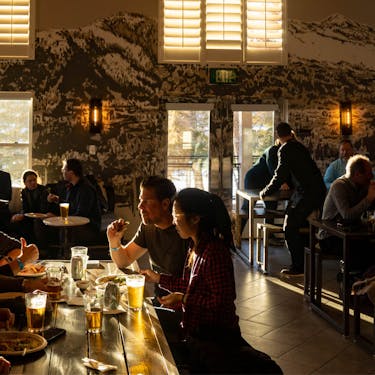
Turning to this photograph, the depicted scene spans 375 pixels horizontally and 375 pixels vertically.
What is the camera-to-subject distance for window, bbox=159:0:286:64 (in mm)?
8930

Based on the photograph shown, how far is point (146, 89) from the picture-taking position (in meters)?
9.13

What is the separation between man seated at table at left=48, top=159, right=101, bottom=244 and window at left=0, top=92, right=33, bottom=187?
7.73 feet

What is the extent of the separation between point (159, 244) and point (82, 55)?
5.98 m

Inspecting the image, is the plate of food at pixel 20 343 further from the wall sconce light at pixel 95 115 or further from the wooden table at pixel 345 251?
the wall sconce light at pixel 95 115

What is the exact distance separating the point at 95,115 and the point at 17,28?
1.64 meters

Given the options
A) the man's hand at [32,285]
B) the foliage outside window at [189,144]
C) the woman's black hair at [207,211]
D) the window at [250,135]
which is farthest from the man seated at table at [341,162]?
the man's hand at [32,285]

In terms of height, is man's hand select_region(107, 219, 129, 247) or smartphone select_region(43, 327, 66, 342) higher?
man's hand select_region(107, 219, 129, 247)

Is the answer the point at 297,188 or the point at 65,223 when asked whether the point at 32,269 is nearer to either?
the point at 65,223

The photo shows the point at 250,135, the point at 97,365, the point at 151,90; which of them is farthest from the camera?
the point at 250,135

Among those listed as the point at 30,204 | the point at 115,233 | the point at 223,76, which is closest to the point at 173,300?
the point at 115,233

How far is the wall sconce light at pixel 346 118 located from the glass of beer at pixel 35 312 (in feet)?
24.6

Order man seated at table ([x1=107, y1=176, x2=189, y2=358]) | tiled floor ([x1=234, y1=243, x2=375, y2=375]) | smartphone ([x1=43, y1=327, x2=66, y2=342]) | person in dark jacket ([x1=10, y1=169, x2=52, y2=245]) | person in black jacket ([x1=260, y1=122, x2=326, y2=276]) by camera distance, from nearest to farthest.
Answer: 1. smartphone ([x1=43, y1=327, x2=66, y2=342])
2. man seated at table ([x1=107, y1=176, x2=189, y2=358])
3. tiled floor ([x1=234, y1=243, x2=375, y2=375])
4. person in black jacket ([x1=260, y1=122, x2=326, y2=276])
5. person in dark jacket ([x1=10, y1=169, x2=52, y2=245])

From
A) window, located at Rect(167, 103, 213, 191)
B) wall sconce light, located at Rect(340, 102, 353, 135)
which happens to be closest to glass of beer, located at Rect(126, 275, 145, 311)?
window, located at Rect(167, 103, 213, 191)

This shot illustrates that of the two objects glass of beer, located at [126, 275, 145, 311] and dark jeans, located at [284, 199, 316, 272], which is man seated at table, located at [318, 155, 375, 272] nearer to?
dark jeans, located at [284, 199, 316, 272]
